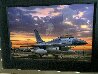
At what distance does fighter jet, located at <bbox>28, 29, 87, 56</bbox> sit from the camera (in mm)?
2574

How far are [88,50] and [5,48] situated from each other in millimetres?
883

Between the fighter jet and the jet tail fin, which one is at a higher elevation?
the jet tail fin

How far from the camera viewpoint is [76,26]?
2.57 m

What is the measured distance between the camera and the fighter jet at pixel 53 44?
101 inches

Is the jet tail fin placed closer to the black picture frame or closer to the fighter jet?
the fighter jet

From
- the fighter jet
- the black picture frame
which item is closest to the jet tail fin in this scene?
the fighter jet

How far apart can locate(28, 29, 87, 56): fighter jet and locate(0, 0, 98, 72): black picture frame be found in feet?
0.39

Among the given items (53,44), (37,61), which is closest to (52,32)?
(53,44)

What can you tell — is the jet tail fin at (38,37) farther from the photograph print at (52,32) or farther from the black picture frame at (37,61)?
the black picture frame at (37,61)

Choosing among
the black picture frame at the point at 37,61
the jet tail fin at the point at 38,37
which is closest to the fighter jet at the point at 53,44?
the jet tail fin at the point at 38,37

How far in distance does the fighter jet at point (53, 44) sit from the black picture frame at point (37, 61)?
0.12 m

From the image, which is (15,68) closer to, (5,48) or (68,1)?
(5,48)

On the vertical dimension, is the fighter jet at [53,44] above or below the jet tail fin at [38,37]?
below

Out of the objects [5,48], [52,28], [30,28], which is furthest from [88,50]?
[5,48]
